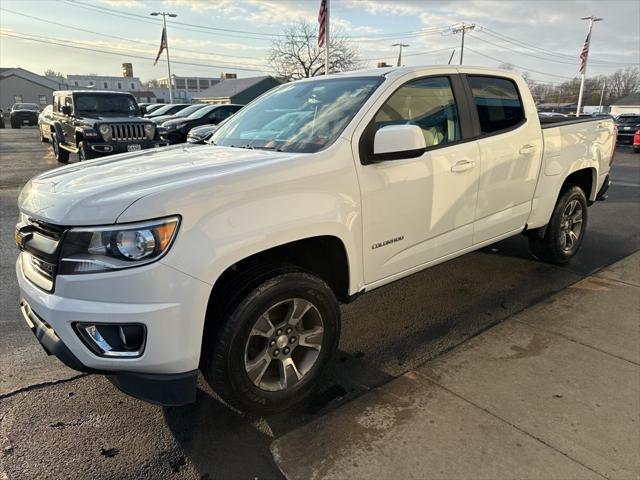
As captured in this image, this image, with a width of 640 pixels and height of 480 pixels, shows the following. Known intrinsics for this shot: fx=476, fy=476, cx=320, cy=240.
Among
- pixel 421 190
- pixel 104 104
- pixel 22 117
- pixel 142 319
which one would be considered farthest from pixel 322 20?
pixel 22 117

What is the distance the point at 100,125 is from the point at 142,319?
1057cm

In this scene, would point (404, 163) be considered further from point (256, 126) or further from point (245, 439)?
point (245, 439)

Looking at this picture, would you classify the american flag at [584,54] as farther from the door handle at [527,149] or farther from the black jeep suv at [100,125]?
the door handle at [527,149]

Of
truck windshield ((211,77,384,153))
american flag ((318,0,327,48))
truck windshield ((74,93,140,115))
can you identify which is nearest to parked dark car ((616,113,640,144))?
american flag ((318,0,327,48))

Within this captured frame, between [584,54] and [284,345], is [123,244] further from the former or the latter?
[584,54]

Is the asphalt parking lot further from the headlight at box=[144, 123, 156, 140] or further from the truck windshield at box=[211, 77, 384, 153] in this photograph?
the headlight at box=[144, 123, 156, 140]

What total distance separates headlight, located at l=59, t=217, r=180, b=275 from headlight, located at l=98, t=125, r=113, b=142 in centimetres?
1023

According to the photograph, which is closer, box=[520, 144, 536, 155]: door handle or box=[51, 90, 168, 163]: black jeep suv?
box=[520, 144, 536, 155]: door handle

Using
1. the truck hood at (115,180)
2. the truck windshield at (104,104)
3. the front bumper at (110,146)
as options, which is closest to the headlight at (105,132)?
the front bumper at (110,146)

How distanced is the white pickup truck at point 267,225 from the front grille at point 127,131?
8.50 m

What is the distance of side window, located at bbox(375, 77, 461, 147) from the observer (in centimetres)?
322

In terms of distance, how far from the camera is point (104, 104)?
12508 mm

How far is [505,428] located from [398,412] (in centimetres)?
57

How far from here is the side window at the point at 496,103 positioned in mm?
3814
